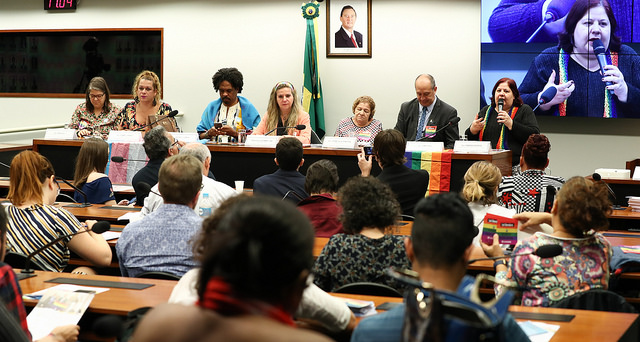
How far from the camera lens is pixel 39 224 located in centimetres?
324

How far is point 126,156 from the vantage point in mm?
6305

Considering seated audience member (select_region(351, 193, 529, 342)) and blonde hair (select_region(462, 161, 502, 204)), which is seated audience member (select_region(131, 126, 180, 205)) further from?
seated audience member (select_region(351, 193, 529, 342))

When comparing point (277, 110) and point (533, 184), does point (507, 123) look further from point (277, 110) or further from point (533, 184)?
point (277, 110)

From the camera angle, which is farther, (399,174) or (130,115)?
(130,115)

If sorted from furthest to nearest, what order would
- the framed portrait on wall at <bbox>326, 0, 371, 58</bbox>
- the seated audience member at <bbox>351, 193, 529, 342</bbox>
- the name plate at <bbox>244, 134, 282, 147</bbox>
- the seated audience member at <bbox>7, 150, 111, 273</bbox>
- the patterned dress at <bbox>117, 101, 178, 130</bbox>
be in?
1. the framed portrait on wall at <bbox>326, 0, 371, 58</bbox>
2. the patterned dress at <bbox>117, 101, 178, 130</bbox>
3. the name plate at <bbox>244, 134, 282, 147</bbox>
4. the seated audience member at <bbox>7, 150, 111, 273</bbox>
5. the seated audience member at <bbox>351, 193, 529, 342</bbox>

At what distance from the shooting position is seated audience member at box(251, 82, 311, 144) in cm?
656

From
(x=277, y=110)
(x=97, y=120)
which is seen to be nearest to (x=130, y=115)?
(x=97, y=120)

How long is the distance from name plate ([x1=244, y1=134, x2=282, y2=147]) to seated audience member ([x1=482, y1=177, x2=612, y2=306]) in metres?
3.62

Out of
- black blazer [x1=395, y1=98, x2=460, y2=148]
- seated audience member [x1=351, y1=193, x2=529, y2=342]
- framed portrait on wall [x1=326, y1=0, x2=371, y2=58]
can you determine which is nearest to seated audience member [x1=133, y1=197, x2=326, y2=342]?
seated audience member [x1=351, y1=193, x2=529, y2=342]

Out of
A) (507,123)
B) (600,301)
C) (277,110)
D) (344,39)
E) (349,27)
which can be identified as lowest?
(600,301)

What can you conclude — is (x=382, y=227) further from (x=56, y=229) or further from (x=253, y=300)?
(x=253, y=300)

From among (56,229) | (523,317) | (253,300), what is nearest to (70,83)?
→ (56,229)

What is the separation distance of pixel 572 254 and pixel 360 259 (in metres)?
0.76

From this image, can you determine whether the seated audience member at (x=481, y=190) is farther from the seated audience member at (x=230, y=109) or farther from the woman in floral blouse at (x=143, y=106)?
the woman in floral blouse at (x=143, y=106)
